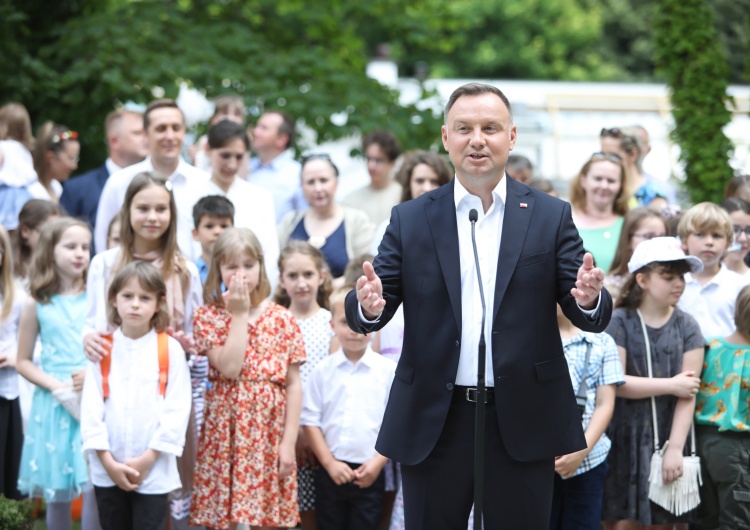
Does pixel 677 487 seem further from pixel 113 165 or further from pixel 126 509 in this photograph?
pixel 113 165

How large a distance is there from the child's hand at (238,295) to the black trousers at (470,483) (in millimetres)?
1974

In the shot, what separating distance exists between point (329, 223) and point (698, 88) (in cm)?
409

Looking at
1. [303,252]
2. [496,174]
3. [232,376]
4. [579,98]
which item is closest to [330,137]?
[303,252]

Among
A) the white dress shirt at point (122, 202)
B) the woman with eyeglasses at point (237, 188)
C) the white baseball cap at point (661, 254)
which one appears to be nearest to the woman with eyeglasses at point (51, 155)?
the white dress shirt at point (122, 202)

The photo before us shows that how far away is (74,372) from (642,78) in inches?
1246

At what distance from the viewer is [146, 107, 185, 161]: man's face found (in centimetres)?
715

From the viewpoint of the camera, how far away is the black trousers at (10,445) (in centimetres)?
663

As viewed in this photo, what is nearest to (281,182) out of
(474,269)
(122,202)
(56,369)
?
(122,202)

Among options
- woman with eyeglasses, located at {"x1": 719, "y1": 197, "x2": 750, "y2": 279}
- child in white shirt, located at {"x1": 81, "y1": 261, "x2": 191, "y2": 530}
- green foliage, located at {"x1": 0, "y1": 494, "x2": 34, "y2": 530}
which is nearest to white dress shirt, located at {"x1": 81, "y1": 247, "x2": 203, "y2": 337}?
child in white shirt, located at {"x1": 81, "y1": 261, "x2": 191, "y2": 530}

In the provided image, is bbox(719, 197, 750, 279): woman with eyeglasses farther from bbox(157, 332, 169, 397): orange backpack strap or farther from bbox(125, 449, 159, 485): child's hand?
bbox(125, 449, 159, 485): child's hand

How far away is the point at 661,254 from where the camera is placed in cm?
586

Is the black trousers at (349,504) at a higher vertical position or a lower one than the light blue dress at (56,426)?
lower

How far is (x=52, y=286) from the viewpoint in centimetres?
650

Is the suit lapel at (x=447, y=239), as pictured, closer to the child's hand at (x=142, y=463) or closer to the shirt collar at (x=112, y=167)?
the child's hand at (x=142, y=463)
